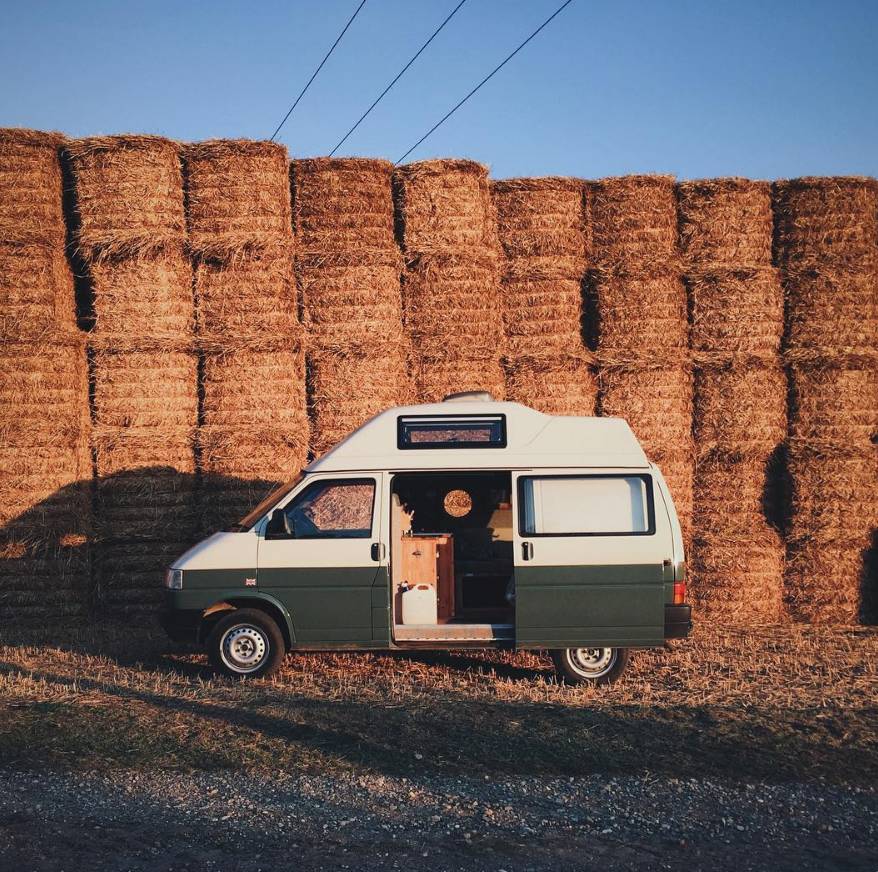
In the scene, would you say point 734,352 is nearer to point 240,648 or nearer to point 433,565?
point 433,565

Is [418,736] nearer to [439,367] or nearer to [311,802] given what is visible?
[311,802]

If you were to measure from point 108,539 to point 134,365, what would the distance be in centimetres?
201

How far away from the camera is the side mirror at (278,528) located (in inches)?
348

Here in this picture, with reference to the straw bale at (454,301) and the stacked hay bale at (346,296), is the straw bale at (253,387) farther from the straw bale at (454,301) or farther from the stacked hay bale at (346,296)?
the straw bale at (454,301)

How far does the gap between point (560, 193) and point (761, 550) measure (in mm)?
4839

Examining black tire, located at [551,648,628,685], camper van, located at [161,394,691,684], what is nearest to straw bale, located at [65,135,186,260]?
camper van, located at [161,394,691,684]

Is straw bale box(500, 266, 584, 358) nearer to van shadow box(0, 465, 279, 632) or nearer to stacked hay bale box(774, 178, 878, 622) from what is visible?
stacked hay bale box(774, 178, 878, 622)

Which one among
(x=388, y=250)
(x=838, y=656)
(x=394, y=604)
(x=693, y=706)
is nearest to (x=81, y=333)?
(x=388, y=250)

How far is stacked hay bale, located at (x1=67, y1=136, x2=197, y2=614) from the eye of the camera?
36.7 feet

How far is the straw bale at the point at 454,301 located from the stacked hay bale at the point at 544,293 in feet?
1.08

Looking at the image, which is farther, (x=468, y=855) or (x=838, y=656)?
(x=838, y=656)

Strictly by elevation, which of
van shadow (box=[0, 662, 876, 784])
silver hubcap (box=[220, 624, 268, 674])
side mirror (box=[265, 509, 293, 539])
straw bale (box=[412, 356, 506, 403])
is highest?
straw bale (box=[412, 356, 506, 403])

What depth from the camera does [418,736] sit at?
683 centimetres

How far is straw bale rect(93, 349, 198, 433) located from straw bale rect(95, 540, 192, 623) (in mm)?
1458
